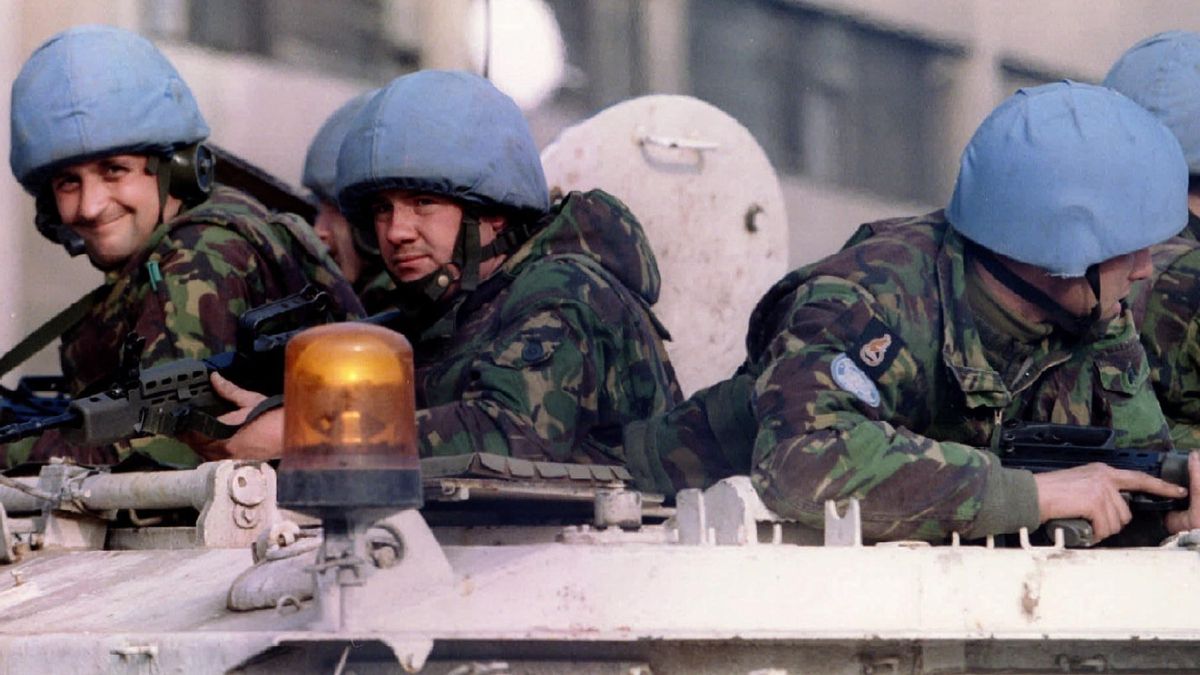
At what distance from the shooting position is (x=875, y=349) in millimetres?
4055

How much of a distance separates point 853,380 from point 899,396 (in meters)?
0.16

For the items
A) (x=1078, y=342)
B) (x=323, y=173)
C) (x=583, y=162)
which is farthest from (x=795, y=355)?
(x=323, y=173)

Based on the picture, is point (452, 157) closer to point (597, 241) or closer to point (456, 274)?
point (456, 274)

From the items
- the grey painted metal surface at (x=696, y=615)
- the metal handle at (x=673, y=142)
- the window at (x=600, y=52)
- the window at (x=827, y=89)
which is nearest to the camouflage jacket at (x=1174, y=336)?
the metal handle at (x=673, y=142)

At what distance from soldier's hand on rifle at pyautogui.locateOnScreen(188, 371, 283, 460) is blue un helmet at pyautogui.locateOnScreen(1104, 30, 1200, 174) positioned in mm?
2213

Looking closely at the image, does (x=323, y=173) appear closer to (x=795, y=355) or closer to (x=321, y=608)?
(x=795, y=355)

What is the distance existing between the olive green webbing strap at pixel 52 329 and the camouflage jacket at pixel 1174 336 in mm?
2363

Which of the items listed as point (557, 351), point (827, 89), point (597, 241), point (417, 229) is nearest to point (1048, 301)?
point (557, 351)

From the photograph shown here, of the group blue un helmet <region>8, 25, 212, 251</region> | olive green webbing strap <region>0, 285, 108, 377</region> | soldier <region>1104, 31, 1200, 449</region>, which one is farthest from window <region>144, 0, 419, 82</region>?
soldier <region>1104, 31, 1200, 449</region>

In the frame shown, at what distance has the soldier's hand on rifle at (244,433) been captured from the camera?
15.9 ft

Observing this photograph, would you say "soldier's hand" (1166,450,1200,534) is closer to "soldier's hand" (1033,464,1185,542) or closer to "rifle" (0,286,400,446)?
"soldier's hand" (1033,464,1185,542)

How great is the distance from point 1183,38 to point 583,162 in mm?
1492

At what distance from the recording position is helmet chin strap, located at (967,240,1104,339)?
4.24 meters

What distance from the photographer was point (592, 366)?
501 centimetres
